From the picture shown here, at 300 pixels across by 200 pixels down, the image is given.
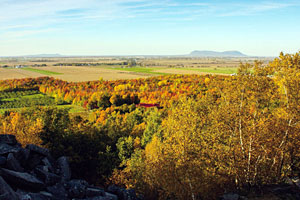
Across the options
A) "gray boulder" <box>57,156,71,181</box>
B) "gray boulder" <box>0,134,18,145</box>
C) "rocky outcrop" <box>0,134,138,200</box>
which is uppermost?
"gray boulder" <box>0,134,18,145</box>

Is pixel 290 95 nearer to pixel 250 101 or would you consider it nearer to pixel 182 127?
pixel 250 101

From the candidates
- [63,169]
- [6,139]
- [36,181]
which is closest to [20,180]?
[36,181]

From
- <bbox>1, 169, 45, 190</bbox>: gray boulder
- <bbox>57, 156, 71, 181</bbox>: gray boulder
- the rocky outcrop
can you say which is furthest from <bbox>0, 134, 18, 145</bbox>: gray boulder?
<bbox>1, 169, 45, 190</bbox>: gray boulder

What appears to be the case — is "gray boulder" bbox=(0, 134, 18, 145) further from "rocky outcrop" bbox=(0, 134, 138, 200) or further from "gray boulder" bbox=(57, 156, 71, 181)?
"gray boulder" bbox=(57, 156, 71, 181)

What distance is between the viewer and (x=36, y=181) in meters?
16.6

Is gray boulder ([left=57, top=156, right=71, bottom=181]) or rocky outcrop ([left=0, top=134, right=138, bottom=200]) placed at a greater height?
rocky outcrop ([left=0, top=134, right=138, bottom=200])

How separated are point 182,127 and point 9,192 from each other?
11.9 meters

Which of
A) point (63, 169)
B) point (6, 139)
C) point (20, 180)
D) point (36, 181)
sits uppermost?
point (6, 139)

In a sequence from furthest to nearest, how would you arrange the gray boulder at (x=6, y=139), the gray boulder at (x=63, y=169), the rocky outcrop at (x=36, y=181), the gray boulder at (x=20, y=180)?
the gray boulder at (x=63, y=169) < the gray boulder at (x=6, y=139) < the gray boulder at (x=20, y=180) < the rocky outcrop at (x=36, y=181)

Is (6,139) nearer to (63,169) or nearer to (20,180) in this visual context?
(63,169)

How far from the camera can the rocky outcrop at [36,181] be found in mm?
15132

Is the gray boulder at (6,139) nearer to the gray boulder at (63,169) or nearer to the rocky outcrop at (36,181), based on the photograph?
the rocky outcrop at (36,181)

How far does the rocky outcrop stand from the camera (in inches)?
596

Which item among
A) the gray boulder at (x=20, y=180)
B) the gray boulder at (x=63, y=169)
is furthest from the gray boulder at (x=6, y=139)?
the gray boulder at (x=20, y=180)
